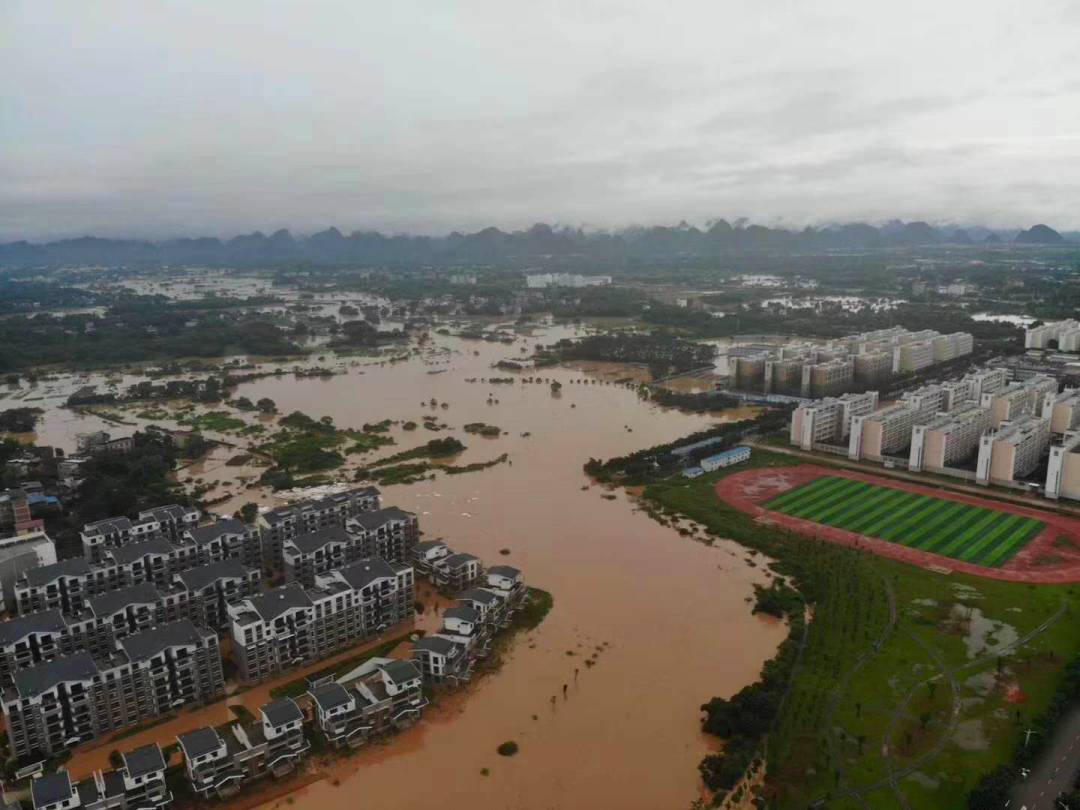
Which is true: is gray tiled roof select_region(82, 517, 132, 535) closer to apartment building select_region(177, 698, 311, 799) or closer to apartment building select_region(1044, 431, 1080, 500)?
apartment building select_region(177, 698, 311, 799)

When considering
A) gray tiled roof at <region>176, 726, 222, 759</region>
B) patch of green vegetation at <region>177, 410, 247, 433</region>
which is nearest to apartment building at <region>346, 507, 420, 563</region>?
gray tiled roof at <region>176, 726, 222, 759</region>

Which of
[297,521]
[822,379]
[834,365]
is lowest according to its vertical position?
[297,521]

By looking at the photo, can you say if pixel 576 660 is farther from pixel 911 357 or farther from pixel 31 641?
pixel 911 357

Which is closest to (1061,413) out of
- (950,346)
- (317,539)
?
(950,346)

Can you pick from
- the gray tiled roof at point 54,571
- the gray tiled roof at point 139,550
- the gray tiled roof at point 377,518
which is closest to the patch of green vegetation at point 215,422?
the gray tiled roof at point 139,550

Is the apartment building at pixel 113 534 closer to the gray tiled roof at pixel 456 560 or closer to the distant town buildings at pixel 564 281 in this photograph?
the gray tiled roof at pixel 456 560

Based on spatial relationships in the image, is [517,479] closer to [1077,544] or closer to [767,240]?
[1077,544]

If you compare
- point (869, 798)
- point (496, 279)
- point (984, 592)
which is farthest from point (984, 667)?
point (496, 279)
